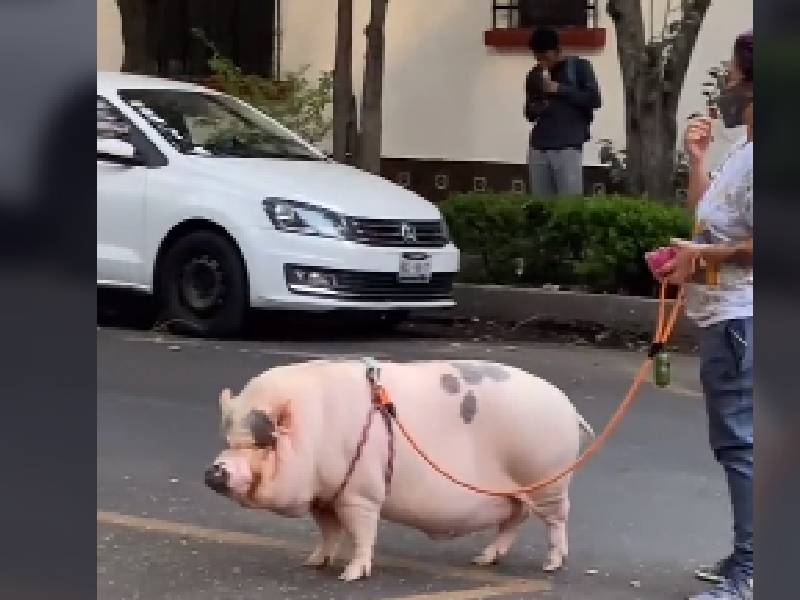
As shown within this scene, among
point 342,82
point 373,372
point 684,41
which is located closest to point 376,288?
point 684,41

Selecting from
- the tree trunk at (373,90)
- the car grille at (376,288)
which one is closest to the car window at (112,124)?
the car grille at (376,288)

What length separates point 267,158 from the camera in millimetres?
11383

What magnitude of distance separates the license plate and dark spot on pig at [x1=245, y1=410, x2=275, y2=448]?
227 inches

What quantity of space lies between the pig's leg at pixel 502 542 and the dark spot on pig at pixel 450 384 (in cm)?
51

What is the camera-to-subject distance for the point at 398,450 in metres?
5.30

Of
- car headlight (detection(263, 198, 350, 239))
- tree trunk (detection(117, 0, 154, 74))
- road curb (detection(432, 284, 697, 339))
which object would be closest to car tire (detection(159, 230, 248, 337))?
car headlight (detection(263, 198, 350, 239))

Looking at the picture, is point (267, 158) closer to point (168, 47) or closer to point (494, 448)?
point (494, 448)

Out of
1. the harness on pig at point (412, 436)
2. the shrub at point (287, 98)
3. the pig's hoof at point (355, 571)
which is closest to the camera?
the harness on pig at point (412, 436)

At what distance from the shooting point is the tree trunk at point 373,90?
1426 centimetres

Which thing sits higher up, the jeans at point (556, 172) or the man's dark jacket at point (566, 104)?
the man's dark jacket at point (566, 104)

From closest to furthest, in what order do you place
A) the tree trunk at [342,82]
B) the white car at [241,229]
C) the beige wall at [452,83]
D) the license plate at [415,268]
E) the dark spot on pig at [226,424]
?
the dark spot on pig at [226,424] → the white car at [241,229] → the license plate at [415,268] → the tree trunk at [342,82] → the beige wall at [452,83]

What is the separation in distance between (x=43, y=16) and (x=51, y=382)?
0.55m

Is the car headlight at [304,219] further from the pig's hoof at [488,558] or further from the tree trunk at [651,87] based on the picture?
the pig's hoof at [488,558]

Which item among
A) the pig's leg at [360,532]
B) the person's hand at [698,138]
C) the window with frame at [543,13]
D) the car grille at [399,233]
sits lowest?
the pig's leg at [360,532]
